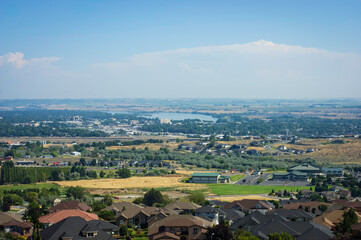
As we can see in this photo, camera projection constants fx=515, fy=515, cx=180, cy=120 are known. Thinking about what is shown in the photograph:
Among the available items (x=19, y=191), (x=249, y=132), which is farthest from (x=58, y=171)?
(x=249, y=132)

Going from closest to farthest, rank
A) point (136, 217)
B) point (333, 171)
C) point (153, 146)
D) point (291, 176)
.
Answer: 1. point (136, 217)
2. point (291, 176)
3. point (333, 171)
4. point (153, 146)

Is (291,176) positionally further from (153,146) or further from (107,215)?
(153,146)

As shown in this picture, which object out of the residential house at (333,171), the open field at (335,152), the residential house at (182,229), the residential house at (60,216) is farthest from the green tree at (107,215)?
the open field at (335,152)

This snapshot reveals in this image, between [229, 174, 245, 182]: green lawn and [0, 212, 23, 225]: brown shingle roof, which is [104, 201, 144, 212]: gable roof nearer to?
[0, 212, 23, 225]: brown shingle roof

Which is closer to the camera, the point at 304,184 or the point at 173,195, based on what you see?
the point at 173,195

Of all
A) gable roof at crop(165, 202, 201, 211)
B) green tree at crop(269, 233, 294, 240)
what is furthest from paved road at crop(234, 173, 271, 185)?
green tree at crop(269, 233, 294, 240)

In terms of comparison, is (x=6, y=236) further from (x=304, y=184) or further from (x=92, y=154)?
(x=92, y=154)

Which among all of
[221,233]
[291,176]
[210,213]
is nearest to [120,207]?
[210,213]
